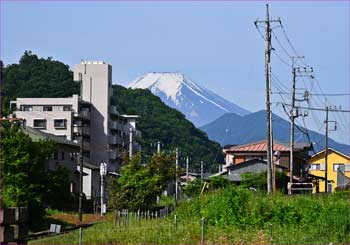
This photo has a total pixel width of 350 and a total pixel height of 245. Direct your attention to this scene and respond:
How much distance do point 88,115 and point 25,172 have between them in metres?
44.5

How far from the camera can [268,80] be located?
120 feet

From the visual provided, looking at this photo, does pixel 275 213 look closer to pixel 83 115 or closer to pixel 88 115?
pixel 83 115

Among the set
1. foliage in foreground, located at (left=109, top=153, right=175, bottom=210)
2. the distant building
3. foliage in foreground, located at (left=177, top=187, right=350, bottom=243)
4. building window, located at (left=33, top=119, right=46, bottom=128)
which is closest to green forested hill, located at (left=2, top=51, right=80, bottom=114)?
building window, located at (left=33, top=119, right=46, bottom=128)

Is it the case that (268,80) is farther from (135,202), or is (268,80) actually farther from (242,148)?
(242,148)

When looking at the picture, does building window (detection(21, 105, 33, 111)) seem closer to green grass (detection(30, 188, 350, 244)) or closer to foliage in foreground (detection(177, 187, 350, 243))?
green grass (detection(30, 188, 350, 244))

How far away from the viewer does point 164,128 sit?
114750 millimetres

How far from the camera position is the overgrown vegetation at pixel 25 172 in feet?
122

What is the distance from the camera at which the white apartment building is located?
260 feet

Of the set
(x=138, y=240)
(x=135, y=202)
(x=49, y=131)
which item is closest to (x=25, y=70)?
(x=49, y=131)

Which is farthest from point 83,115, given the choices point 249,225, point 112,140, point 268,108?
point 249,225

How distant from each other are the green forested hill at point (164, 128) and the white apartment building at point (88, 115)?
74.5ft

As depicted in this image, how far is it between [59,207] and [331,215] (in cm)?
3244

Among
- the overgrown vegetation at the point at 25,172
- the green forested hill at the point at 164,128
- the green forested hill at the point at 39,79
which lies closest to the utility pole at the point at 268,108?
the overgrown vegetation at the point at 25,172

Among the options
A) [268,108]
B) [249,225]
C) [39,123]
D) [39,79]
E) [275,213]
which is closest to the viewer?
[249,225]
